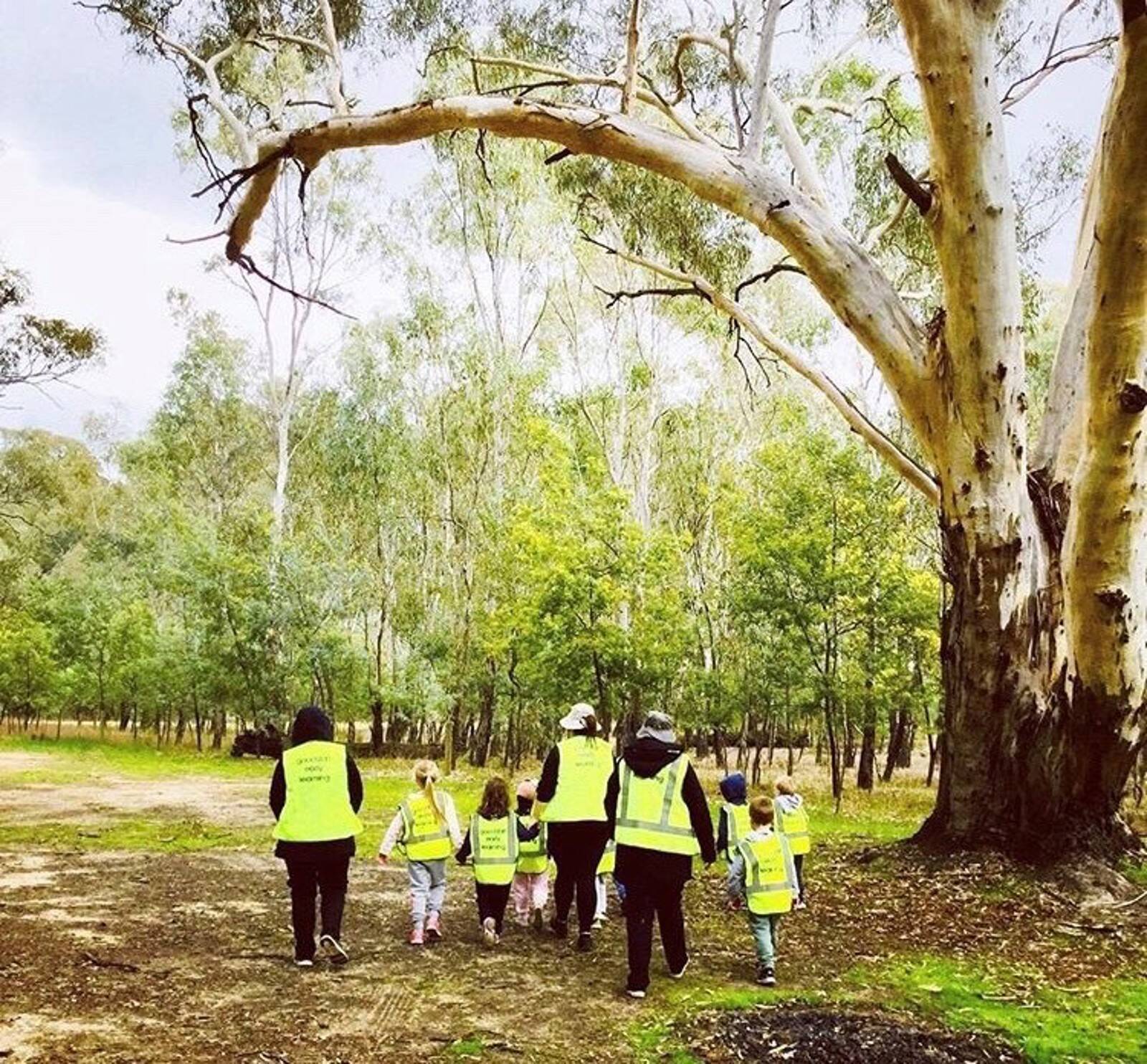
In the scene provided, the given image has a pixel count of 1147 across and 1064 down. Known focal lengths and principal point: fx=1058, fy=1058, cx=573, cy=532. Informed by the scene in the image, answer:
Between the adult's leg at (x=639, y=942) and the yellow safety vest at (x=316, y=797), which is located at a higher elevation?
the yellow safety vest at (x=316, y=797)

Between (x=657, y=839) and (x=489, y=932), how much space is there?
1482 millimetres

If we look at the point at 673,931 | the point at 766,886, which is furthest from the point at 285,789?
the point at 766,886

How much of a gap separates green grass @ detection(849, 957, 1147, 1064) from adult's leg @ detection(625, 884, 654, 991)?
1003mm

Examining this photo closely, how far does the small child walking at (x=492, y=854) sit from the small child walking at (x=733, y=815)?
1255mm

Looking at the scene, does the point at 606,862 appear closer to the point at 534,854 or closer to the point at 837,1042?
the point at 534,854

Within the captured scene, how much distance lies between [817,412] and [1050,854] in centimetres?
2046

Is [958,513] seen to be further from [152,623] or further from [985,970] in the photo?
[152,623]

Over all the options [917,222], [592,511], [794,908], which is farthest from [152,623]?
[794,908]

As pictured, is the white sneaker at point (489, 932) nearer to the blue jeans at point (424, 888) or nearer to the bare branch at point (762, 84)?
the blue jeans at point (424, 888)

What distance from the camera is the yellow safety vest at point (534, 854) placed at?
20.7 ft

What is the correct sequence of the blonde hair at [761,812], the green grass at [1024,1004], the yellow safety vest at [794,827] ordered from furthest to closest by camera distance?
the yellow safety vest at [794,827] < the blonde hair at [761,812] < the green grass at [1024,1004]

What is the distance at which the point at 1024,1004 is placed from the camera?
489cm

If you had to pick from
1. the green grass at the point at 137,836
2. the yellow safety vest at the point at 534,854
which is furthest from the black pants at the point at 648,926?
the green grass at the point at 137,836

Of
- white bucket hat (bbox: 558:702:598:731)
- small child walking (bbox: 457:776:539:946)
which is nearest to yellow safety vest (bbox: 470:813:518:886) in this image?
small child walking (bbox: 457:776:539:946)
